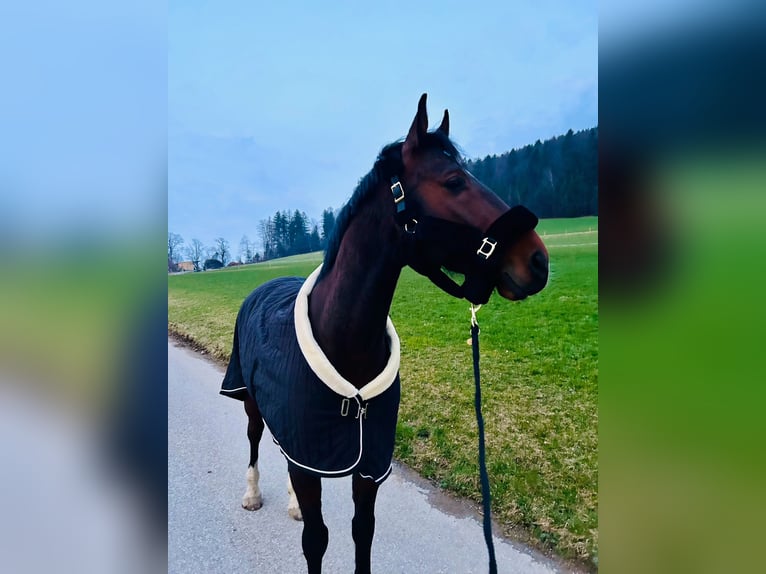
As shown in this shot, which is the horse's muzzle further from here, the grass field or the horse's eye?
the horse's eye

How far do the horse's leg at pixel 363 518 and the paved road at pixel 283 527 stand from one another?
22.1 inches

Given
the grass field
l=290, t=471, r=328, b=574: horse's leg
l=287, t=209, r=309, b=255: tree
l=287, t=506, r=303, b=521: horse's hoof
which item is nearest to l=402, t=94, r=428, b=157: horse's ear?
the grass field

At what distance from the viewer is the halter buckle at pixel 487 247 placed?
4.58 ft

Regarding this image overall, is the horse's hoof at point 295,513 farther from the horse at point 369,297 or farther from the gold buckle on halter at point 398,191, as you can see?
the gold buckle on halter at point 398,191

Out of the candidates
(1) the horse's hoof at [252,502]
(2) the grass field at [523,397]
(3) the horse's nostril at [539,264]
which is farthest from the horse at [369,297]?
(1) the horse's hoof at [252,502]

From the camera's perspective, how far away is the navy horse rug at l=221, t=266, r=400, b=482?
1846mm

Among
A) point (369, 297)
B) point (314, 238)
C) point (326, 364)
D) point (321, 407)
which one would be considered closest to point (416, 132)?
point (369, 297)

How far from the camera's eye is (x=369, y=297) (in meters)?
1.72

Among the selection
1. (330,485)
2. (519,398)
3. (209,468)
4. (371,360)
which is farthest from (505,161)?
(209,468)

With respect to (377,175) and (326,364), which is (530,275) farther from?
(326,364)

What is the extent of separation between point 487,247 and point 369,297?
0.54 m

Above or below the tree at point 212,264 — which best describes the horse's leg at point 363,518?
below
